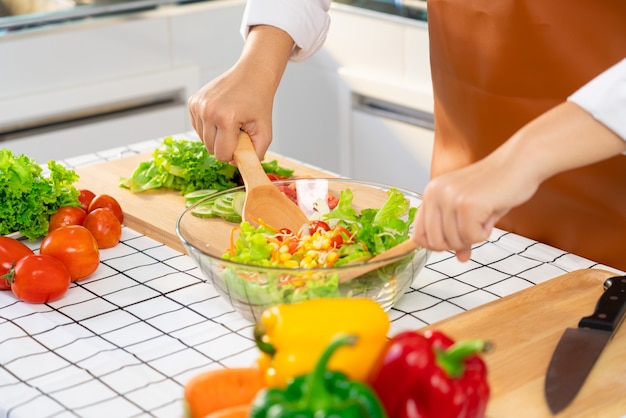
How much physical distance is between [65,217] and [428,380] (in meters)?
0.91

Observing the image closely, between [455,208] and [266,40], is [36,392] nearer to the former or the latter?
[455,208]

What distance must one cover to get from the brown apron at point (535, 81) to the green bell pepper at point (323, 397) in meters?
0.87

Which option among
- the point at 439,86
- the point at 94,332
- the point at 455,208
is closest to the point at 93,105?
the point at 439,86

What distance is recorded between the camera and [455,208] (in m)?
1.03

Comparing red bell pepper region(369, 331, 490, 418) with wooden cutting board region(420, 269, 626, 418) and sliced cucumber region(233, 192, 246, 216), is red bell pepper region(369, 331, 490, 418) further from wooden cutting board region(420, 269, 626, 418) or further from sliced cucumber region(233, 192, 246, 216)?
sliced cucumber region(233, 192, 246, 216)

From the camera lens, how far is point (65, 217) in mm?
1553

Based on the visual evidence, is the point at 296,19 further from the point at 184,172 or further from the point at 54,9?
the point at 54,9

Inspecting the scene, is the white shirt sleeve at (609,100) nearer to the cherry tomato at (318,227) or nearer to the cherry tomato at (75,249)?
the cherry tomato at (318,227)

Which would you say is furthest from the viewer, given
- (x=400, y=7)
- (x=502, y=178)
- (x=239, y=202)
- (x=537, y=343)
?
(x=400, y=7)

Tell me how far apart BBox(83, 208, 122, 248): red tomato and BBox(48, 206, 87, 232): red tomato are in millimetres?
26

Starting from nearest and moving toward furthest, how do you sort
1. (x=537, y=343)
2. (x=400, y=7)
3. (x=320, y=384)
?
1. (x=320, y=384)
2. (x=537, y=343)
3. (x=400, y=7)

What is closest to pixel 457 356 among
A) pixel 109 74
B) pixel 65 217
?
pixel 65 217

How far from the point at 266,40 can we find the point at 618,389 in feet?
2.75

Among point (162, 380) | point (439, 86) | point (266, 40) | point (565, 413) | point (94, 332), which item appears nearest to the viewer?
point (565, 413)
